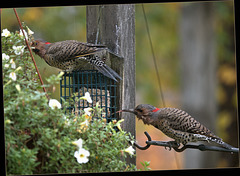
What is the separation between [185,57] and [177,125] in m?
0.67

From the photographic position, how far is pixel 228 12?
4707 mm

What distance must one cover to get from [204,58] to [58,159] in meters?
1.39

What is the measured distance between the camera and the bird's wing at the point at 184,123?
3200 mm

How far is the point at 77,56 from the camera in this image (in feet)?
10.6

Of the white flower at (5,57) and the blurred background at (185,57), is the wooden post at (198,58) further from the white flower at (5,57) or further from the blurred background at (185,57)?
the white flower at (5,57)

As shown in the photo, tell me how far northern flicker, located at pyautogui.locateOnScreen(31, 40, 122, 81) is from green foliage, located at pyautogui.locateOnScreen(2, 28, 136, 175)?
2.52ft

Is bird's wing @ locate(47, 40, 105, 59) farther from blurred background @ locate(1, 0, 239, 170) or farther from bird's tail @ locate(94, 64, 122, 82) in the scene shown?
blurred background @ locate(1, 0, 239, 170)

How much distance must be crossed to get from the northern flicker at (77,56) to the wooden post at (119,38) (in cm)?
8

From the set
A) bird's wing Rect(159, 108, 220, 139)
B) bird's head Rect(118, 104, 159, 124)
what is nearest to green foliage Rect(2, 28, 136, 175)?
bird's head Rect(118, 104, 159, 124)

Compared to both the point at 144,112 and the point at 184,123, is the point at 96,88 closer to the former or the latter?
the point at 144,112

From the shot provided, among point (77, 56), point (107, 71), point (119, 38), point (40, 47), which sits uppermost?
point (40, 47)

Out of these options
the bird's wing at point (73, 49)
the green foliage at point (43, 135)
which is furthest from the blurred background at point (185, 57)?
the bird's wing at point (73, 49)

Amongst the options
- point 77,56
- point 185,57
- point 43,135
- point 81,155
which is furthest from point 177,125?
point 43,135

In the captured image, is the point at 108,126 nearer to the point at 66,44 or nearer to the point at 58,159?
the point at 58,159
